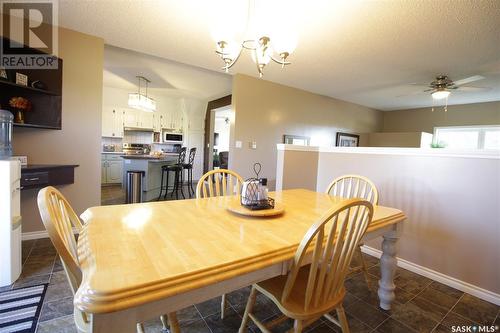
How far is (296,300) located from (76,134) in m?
2.92

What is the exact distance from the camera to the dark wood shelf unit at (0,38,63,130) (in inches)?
92.6

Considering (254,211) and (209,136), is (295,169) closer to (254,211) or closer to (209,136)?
(254,211)

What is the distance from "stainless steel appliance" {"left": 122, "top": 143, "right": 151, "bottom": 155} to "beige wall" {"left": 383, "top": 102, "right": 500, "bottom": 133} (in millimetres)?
6744

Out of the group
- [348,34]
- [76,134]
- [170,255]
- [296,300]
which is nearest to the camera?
[170,255]

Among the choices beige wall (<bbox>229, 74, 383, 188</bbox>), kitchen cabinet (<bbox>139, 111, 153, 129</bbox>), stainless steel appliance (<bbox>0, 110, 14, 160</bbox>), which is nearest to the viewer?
stainless steel appliance (<bbox>0, 110, 14, 160</bbox>)

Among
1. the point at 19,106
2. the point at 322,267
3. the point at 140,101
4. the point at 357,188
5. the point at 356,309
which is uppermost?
the point at 140,101

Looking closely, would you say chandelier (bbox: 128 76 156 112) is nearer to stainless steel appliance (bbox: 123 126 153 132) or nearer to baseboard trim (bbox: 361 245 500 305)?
stainless steel appliance (bbox: 123 126 153 132)

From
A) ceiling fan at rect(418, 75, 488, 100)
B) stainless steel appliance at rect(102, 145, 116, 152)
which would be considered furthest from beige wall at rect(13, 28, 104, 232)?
ceiling fan at rect(418, 75, 488, 100)

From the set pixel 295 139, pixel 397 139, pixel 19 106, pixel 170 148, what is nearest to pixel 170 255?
pixel 19 106

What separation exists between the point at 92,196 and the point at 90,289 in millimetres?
2711

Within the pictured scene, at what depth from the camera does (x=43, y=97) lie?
8.19 ft

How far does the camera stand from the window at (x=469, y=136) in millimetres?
4992

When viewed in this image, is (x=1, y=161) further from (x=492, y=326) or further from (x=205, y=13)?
(x=492, y=326)

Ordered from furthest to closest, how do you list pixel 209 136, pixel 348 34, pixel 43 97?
pixel 209 136, pixel 43 97, pixel 348 34
